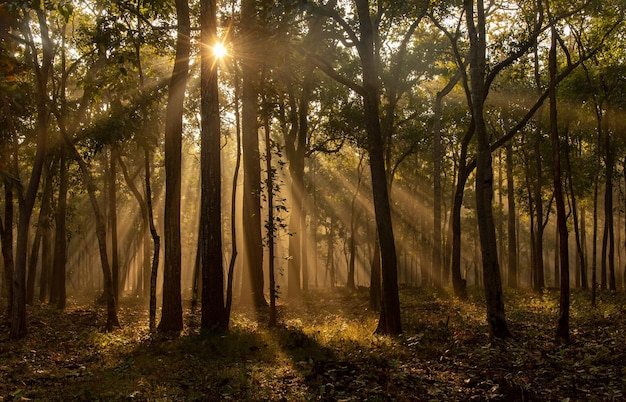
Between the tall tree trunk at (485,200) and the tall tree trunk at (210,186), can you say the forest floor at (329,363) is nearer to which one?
the tall tree trunk at (485,200)

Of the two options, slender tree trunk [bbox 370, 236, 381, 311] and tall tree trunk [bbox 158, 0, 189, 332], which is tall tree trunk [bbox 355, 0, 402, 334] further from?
slender tree trunk [bbox 370, 236, 381, 311]

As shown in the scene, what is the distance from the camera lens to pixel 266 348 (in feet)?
41.2

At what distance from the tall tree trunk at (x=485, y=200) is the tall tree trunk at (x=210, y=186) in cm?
683

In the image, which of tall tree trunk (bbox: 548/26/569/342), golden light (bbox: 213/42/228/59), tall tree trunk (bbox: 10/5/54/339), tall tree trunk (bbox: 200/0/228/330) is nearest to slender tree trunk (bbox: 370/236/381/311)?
tall tree trunk (bbox: 200/0/228/330)

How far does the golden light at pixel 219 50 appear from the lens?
14.4 m

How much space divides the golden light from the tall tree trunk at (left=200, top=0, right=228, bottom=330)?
141 mm

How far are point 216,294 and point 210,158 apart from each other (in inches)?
149

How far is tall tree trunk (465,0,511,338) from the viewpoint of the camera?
41.2ft

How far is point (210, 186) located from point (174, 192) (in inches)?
67.4

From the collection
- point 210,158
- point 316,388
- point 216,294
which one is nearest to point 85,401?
point 316,388

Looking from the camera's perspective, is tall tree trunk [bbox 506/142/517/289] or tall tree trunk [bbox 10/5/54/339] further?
tall tree trunk [bbox 506/142/517/289]

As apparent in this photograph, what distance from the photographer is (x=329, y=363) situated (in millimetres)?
10602

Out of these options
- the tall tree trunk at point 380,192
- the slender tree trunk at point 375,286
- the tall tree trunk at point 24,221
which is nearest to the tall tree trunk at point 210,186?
the tall tree trunk at point 380,192

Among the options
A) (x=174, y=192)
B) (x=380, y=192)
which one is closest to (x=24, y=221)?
(x=174, y=192)
